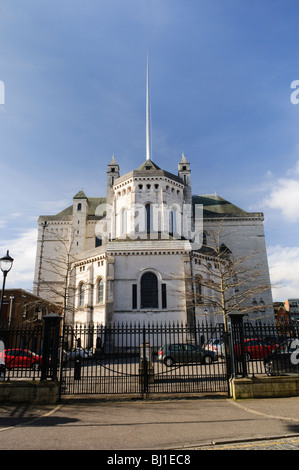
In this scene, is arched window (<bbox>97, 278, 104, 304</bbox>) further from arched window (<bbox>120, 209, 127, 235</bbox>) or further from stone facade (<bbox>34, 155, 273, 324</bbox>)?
arched window (<bbox>120, 209, 127, 235</bbox>)

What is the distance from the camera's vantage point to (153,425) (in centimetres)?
748

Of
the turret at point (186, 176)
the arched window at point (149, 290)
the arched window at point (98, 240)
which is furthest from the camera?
the arched window at point (98, 240)

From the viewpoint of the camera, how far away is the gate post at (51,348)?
10445 millimetres

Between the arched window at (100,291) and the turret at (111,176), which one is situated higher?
the turret at (111,176)

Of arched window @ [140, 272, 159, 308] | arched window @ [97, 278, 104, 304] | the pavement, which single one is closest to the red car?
the pavement

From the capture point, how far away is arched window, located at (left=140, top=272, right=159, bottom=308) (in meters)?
27.3

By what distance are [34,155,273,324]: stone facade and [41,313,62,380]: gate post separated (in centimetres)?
1052

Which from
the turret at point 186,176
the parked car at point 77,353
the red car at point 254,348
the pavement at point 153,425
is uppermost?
the turret at point 186,176

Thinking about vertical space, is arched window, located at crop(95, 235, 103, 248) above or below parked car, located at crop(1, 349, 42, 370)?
above

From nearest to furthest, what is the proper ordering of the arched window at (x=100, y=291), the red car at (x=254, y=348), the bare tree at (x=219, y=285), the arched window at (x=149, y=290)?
the red car at (x=254, y=348) < the bare tree at (x=219, y=285) < the arched window at (x=149, y=290) < the arched window at (x=100, y=291)

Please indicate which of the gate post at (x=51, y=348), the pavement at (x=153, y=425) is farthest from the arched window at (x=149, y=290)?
the pavement at (x=153, y=425)

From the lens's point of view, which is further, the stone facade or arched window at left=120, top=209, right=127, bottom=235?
arched window at left=120, top=209, right=127, bottom=235

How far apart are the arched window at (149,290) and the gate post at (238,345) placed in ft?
53.8

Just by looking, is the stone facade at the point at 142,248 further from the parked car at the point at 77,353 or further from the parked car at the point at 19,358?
the parked car at the point at 19,358
